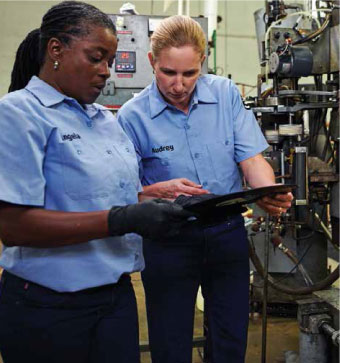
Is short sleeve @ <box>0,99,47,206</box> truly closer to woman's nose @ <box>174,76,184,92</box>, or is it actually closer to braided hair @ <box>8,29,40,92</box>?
braided hair @ <box>8,29,40,92</box>

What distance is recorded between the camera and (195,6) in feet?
17.7

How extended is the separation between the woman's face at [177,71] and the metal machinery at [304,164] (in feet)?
2.27

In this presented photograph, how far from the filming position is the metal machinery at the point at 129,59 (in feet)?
7.59

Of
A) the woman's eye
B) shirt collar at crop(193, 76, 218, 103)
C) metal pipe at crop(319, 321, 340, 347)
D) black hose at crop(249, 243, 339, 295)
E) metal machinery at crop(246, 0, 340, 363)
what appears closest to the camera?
the woman's eye

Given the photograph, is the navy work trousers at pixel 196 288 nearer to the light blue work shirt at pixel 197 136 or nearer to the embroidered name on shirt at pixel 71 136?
the light blue work shirt at pixel 197 136

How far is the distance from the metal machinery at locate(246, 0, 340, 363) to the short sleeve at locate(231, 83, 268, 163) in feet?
1.52

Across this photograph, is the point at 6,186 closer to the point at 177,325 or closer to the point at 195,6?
the point at 177,325

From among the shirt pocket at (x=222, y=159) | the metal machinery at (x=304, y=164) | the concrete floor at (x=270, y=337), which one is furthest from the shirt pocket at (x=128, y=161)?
the concrete floor at (x=270, y=337)

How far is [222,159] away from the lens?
1273 mm

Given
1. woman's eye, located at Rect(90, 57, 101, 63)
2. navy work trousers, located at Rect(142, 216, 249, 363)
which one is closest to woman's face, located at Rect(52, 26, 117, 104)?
woman's eye, located at Rect(90, 57, 101, 63)

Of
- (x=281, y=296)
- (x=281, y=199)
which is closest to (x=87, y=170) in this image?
(x=281, y=199)

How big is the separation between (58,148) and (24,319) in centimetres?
32

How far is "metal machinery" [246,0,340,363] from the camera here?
171cm

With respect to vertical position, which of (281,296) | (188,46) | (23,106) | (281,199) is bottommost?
(281,296)
